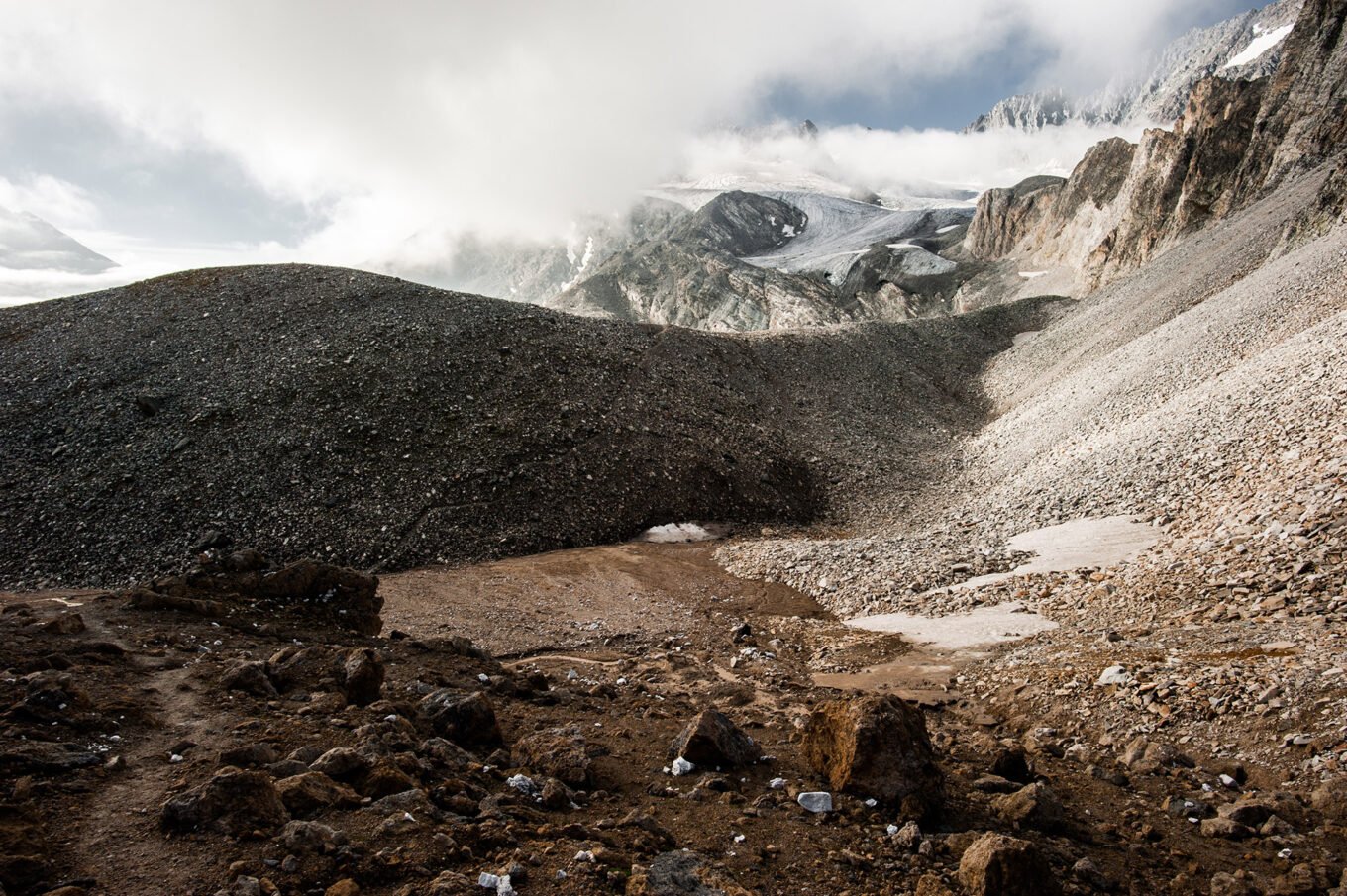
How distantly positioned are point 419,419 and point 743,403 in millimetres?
15490

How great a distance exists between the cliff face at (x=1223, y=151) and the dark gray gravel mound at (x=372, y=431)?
4015cm

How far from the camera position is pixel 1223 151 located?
6019 centimetres

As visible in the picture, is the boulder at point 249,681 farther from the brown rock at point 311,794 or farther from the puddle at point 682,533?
the puddle at point 682,533

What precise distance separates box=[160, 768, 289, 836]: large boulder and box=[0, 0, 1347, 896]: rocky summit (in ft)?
0.09

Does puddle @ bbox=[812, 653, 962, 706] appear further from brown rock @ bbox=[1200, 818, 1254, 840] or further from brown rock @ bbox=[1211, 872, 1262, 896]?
brown rock @ bbox=[1211, 872, 1262, 896]

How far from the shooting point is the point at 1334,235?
3228cm

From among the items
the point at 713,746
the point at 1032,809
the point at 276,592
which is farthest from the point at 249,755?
the point at 1032,809

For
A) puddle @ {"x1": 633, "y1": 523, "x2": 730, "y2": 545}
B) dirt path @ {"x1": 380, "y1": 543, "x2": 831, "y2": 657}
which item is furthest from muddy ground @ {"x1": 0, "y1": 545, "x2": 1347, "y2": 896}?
puddle @ {"x1": 633, "y1": 523, "x2": 730, "y2": 545}

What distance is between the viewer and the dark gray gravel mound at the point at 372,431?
2273 cm

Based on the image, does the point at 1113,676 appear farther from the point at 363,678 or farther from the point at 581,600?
the point at 581,600

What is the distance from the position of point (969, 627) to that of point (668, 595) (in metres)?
8.23

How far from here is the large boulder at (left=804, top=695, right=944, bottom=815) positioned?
22.6ft

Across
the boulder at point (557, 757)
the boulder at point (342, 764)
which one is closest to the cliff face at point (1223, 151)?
the boulder at point (557, 757)

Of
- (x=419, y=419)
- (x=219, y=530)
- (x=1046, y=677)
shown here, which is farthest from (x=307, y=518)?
(x=1046, y=677)
